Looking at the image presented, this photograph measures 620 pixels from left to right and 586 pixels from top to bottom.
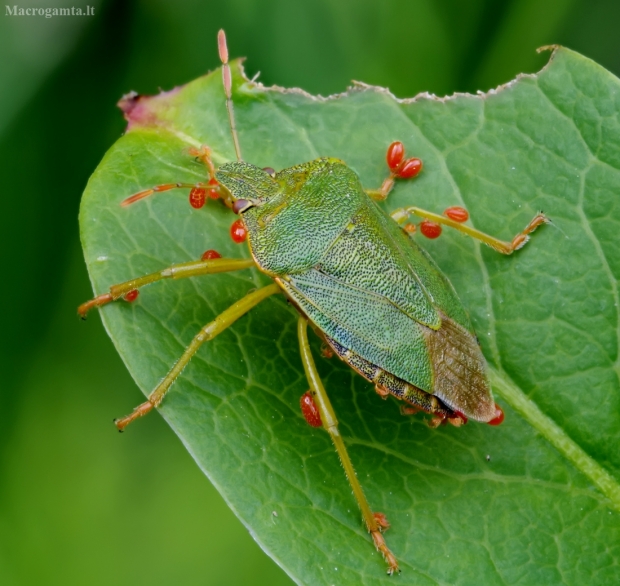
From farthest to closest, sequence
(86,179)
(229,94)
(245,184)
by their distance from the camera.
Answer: (86,179) < (229,94) < (245,184)

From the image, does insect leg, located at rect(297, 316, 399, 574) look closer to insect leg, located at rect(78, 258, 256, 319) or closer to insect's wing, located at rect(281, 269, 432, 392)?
insect's wing, located at rect(281, 269, 432, 392)

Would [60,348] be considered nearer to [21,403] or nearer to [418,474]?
[21,403]

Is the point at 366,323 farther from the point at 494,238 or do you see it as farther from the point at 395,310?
the point at 494,238

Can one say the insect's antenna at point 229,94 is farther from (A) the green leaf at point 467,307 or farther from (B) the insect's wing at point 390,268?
(B) the insect's wing at point 390,268

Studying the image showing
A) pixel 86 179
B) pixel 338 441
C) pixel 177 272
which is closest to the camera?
pixel 338 441

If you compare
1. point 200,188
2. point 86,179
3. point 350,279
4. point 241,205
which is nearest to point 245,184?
point 241,205

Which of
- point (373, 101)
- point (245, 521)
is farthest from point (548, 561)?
point (373, 101)

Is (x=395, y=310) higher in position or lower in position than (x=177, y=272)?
lower
